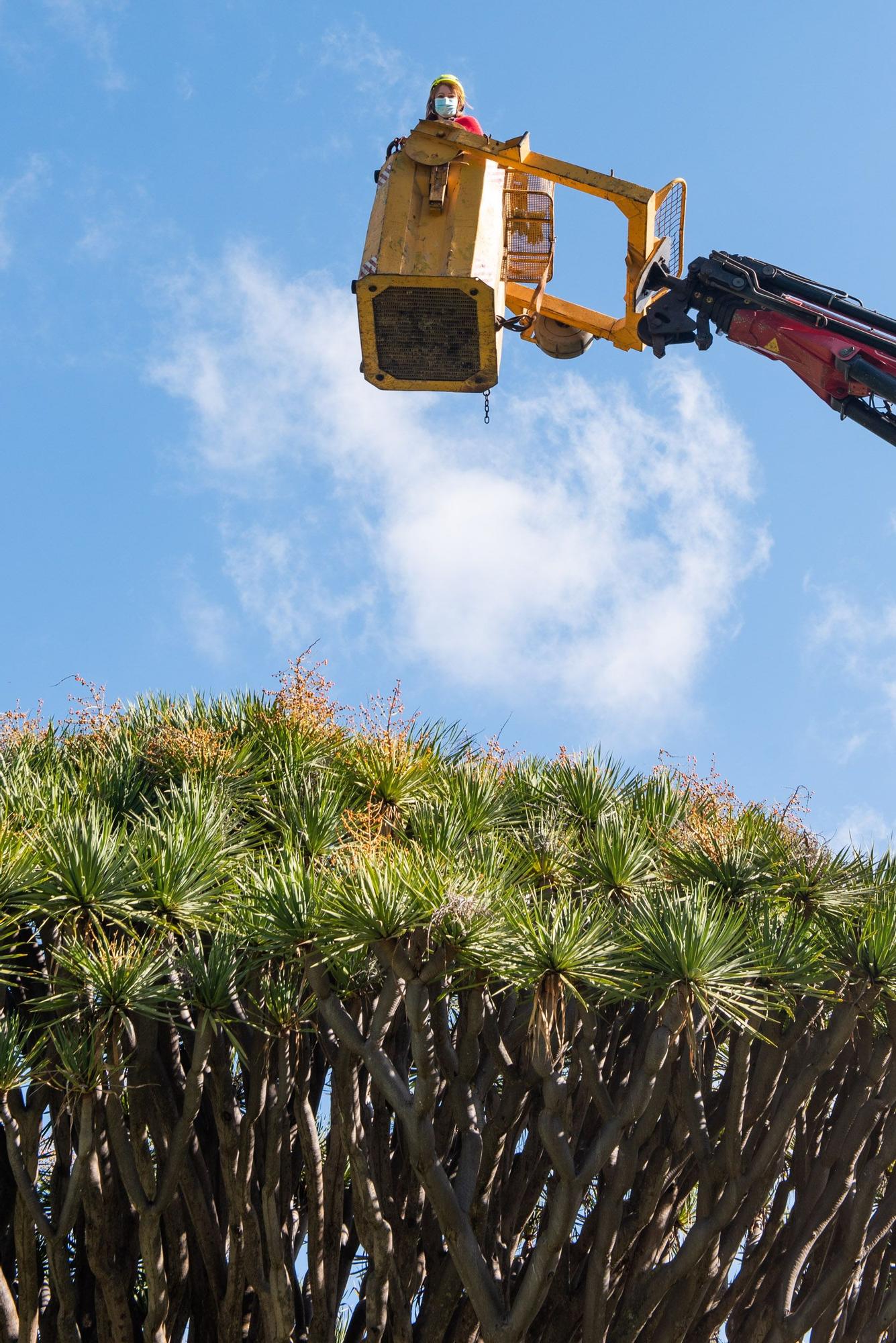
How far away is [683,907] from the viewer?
7.46 meters

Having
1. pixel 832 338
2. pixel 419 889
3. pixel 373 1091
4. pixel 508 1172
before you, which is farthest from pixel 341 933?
pixel 832 338

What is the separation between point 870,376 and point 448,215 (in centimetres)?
314

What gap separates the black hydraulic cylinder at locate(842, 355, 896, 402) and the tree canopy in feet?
10.2

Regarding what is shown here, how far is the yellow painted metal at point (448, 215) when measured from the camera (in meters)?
9.00

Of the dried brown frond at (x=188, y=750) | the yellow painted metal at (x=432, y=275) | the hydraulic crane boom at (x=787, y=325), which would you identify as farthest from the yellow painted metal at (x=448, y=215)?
the dried brown frond at (x=188, y=750)

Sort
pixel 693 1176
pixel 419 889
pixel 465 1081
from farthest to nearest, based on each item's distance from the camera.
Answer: pixel 693 1176
pixel 465 1081
pixel 419 889

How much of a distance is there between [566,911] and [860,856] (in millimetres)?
2573

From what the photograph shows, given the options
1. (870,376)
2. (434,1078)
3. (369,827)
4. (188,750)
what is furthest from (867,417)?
(434,1078)

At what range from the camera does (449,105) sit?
32.3ft

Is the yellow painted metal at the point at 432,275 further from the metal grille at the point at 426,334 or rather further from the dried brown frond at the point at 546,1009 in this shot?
the dried brown frond at the point at 546,1009

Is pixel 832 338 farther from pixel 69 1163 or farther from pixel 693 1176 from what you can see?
pixel 69 1163

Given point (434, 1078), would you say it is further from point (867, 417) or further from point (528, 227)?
point (528, 227)

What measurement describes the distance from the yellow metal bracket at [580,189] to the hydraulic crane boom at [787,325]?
0.16 meters

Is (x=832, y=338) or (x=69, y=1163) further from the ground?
(x=832, y=338)
